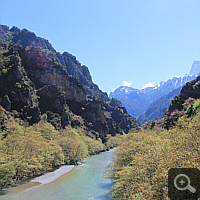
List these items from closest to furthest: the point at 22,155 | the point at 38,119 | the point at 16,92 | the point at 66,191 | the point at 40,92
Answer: the point at 66,191 → the point at 22,155 → the point at 38,119 → the point at 16,92 → the point at 40,92

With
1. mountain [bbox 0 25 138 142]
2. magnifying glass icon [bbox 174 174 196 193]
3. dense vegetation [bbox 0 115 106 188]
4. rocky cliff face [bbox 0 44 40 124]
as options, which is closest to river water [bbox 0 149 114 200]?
dense vegetation [bbox 0 115 106 188]

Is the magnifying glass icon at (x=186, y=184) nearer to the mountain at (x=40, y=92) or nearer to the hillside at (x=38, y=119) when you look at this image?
the hillside at (x=38, y=119)

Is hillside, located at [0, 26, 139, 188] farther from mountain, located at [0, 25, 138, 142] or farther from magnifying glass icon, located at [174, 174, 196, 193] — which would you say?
magnifying glass icon, located at [174, 174, 196, 193]

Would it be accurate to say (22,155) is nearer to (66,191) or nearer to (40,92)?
(66,191)

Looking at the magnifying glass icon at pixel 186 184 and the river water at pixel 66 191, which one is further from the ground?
the magnifying glass icon at pixel 186 184

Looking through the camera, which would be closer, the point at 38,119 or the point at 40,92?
the point at 38,119

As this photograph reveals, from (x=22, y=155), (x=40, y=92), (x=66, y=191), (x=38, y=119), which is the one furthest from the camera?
(x=40, y=92)

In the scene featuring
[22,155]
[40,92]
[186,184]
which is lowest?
[186,184]

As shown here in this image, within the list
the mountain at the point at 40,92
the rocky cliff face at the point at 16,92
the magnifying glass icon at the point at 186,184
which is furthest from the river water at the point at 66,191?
the mountain at the point at 40,92

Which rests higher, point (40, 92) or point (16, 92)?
point (40, 92)

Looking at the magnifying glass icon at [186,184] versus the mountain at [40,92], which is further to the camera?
the mountain at [40,92]

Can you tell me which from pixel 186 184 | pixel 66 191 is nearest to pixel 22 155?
pixel 66 191

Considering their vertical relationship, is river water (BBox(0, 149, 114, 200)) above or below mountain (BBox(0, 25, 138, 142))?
below

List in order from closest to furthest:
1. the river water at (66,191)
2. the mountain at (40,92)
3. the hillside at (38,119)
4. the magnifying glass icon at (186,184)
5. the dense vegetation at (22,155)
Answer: the magnifying glass icon at (186,184)
the river water at (66,191)
the dense vegetation at (22,155)
the hillside at (38,119)
the mountain at (40,92)
